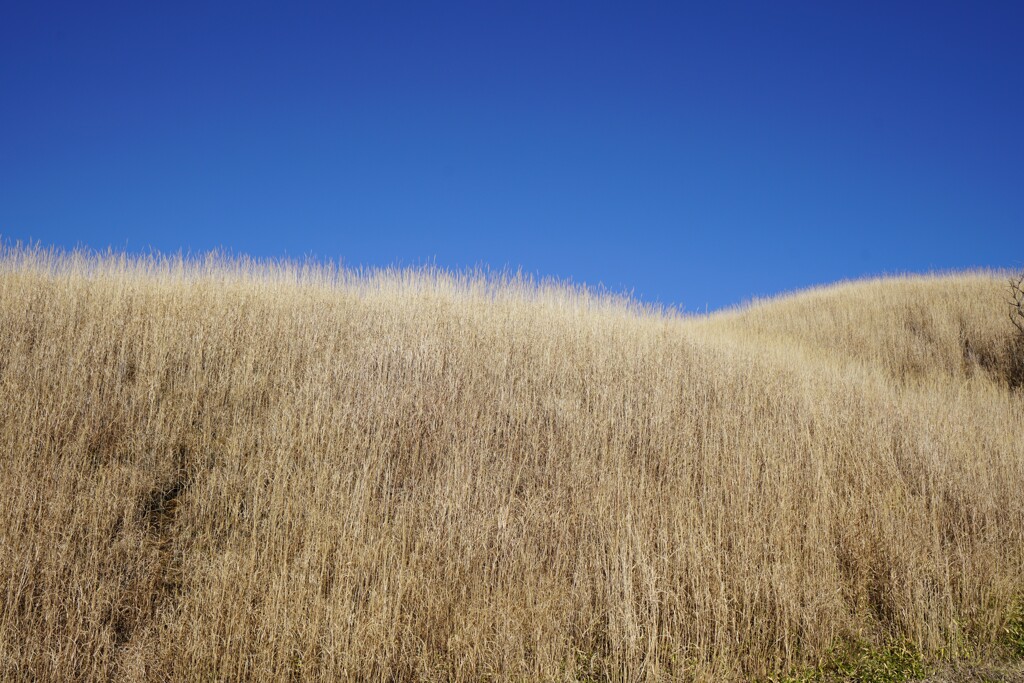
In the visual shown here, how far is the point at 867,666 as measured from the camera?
3559 millimetres

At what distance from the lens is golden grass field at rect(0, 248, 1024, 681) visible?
11.1ft

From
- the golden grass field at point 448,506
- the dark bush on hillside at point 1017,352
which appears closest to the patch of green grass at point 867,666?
the golden grass field at point 448,506

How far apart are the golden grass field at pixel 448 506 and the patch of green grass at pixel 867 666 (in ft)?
0.17

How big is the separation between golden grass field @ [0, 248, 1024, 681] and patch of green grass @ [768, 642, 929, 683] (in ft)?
0.17

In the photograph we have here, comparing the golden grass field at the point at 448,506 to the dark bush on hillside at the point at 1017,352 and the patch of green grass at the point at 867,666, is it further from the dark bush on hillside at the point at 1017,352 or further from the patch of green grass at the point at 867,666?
the dark bush on hillside at the point at 1017,352

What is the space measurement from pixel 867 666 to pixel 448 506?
9.59 ft

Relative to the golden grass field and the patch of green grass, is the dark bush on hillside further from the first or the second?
the patch of green grass

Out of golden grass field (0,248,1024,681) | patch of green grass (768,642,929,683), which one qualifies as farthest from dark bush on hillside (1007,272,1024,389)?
patch of green grass (768,642,929,683)

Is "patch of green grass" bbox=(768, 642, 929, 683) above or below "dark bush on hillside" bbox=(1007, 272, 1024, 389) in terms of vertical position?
below

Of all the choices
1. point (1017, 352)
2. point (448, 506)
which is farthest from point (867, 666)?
point (1017, 352)

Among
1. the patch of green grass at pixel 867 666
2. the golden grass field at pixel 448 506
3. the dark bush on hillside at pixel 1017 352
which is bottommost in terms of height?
the patch of green grass at pixel 867 666

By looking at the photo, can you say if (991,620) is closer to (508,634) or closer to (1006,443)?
(508,634)

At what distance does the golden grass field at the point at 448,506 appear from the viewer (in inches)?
134

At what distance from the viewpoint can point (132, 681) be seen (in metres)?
3.10
